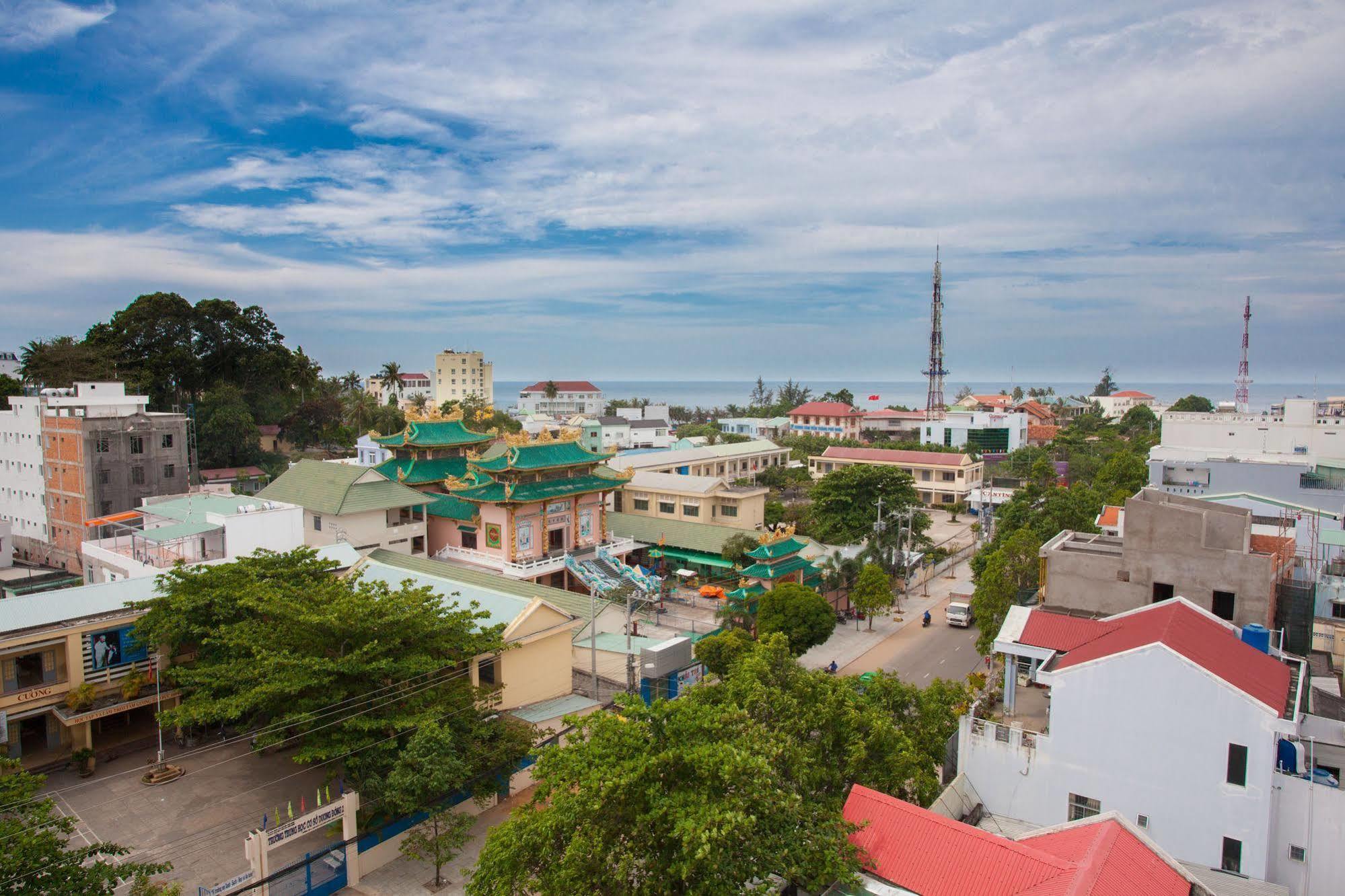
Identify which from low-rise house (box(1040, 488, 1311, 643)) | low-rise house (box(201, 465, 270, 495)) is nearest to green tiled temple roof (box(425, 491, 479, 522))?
low-rise house (box(1040, 488, 1311, 643))

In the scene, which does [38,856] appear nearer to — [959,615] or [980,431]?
[959,615]

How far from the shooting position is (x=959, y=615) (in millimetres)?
33500

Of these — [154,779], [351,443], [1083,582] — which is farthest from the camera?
[351,443]

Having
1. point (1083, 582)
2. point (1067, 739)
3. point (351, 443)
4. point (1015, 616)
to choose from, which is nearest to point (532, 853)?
point (1067, 739)

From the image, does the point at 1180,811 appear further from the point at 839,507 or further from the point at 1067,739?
the point at 839,507

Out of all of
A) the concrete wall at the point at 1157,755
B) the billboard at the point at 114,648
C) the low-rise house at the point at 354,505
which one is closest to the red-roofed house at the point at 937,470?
the low-rise house at the point at 354,505

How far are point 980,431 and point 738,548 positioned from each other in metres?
58.4

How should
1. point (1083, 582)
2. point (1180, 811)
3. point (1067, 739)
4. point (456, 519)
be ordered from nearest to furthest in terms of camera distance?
point (1180, 811), point (1067, 739), point (1083, 582), point (456, 519)

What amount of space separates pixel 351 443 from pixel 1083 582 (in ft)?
239

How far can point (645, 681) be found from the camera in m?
22.7

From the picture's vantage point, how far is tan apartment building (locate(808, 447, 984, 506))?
63000mm

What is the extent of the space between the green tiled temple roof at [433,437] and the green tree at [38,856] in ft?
84.2

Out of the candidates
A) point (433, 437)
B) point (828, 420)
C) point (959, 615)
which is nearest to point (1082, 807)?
point (959, 615)

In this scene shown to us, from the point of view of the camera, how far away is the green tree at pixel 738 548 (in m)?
34.8
